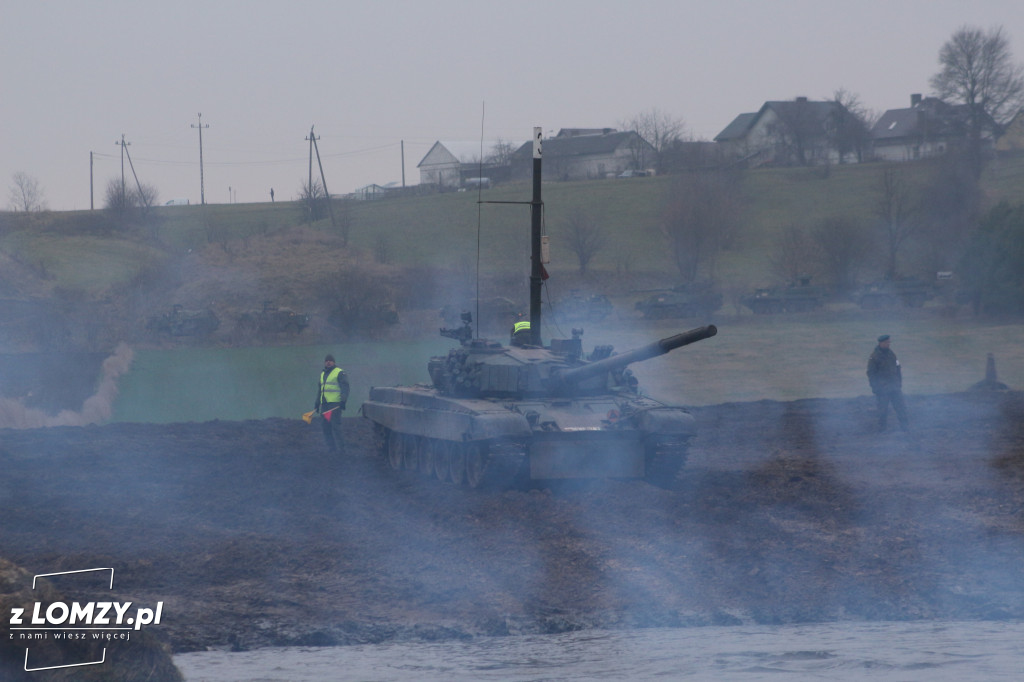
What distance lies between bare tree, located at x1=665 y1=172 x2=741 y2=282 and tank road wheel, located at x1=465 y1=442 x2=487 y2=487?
43225mm

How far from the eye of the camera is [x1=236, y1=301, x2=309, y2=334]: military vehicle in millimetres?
47000

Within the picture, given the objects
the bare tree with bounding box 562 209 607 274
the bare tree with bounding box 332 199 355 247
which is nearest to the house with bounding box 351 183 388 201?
the bare tree with bounding box 332 199 355 247

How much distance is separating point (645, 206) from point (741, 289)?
1654cm

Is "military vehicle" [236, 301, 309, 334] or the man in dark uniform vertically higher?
the man in dark uniform

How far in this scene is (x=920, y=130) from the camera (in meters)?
77.4

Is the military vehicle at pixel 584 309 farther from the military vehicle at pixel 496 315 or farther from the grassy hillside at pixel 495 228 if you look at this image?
the grassy hillside at pixel 495 228

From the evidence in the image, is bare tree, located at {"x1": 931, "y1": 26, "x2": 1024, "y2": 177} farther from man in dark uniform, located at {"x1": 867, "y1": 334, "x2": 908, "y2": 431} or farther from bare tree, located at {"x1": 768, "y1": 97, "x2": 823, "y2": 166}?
man in dark uniform, located at {"x1": 867, "y1": 334, "x2": 908, "y2": 431}

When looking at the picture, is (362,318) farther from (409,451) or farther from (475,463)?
(475,463)

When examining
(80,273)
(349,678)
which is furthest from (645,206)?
(349,678)

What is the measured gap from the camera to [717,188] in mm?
60969

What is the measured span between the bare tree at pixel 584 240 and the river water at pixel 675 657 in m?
51.5

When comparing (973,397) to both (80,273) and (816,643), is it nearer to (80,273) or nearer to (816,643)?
(816,643)

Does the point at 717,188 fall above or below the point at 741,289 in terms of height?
above

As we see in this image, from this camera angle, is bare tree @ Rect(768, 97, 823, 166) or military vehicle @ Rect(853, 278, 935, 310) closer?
military vehicle @ Rect(853, 278, 935, 310)
